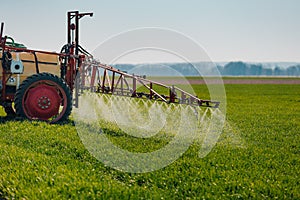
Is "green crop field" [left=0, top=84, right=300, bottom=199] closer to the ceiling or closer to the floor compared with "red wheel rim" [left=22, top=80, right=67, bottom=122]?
closer to the floor

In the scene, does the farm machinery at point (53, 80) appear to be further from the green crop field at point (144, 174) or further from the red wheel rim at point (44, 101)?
the green crop field at point (144, 174)

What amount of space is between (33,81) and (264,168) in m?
6.03

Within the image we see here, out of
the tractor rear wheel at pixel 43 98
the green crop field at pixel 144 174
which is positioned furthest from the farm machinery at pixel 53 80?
the green crop field at pixel 144 174

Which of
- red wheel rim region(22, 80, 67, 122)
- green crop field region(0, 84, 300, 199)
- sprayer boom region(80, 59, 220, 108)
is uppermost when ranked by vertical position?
sprayer boom region(80, 59, 220, 108)

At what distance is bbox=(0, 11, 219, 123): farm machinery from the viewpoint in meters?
10.3

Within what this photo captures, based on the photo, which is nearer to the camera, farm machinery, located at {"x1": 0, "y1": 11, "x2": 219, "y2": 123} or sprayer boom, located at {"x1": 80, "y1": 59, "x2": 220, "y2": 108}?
sprayer boom, located at {"x1": 80, "y1": 59, "x2": 220, "y2": 108}

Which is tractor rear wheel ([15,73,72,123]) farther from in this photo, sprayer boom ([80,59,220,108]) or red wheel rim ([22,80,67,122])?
sprayer boom ([80,59,220,108])

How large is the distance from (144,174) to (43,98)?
5091mm

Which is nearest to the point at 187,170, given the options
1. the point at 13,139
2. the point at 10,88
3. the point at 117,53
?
the point at 117,53

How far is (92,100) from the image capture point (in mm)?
12547

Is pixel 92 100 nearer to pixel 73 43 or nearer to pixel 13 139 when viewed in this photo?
pixel 73 43

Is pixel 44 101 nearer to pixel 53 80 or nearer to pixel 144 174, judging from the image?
pixel 53 80

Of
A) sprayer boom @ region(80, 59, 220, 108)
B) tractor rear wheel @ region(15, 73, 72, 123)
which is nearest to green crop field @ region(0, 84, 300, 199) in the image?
tractor rear wheel @ region(15, 73, 72, 123)

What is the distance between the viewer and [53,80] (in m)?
10.5
